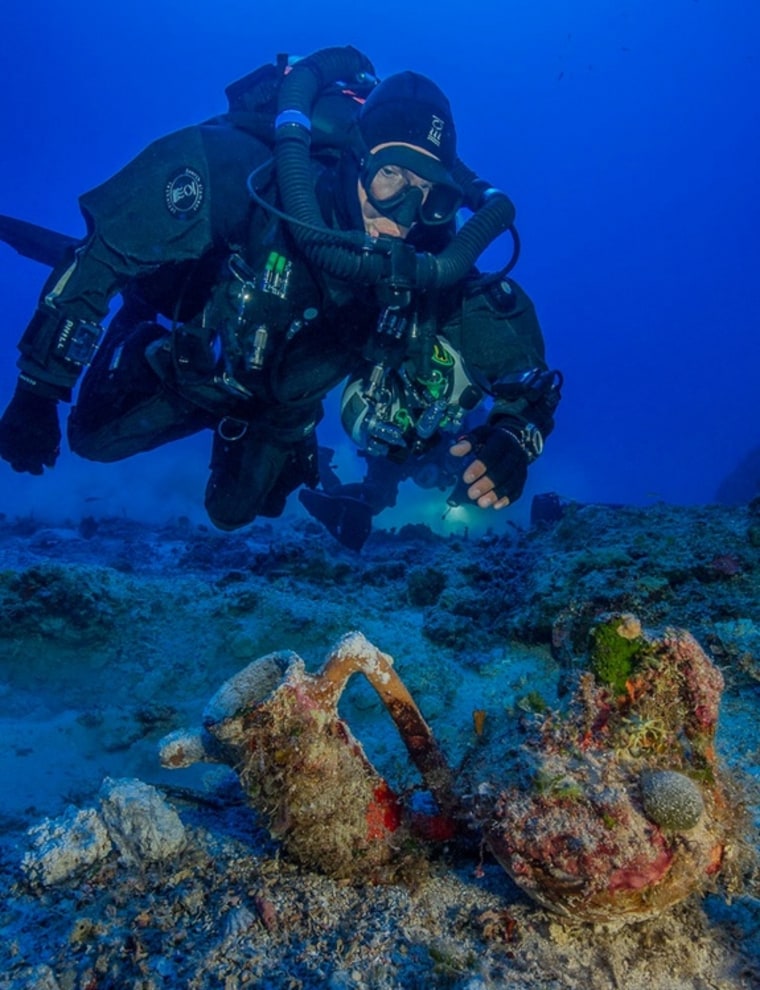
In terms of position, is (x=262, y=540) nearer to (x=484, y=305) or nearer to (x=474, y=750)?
(x=484, y=305)

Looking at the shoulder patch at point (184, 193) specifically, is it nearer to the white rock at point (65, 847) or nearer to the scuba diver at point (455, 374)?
the scuba diver at point (455, 374)

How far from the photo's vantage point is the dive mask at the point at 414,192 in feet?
15.4

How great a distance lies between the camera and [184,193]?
4449 mm

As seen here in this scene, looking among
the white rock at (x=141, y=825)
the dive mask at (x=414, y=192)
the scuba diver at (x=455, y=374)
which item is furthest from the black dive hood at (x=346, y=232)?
the white rock at (x=141, y=825)

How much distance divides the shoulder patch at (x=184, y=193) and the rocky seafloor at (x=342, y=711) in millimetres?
3019

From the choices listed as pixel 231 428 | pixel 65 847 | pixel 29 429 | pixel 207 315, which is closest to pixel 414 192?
pixel 207 315

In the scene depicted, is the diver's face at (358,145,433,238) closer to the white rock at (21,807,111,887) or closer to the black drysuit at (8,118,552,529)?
the black drysuit at (8,118,552,529)

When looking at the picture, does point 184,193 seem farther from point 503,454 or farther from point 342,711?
point 342,711

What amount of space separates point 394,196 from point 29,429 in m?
3.45

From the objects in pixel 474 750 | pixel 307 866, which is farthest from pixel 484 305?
pixel 307 866

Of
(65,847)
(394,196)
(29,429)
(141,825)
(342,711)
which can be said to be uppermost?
(394,196)

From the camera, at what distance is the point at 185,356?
4.77 m

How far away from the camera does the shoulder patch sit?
443 centimetres

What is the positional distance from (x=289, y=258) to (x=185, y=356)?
3.71 ft
